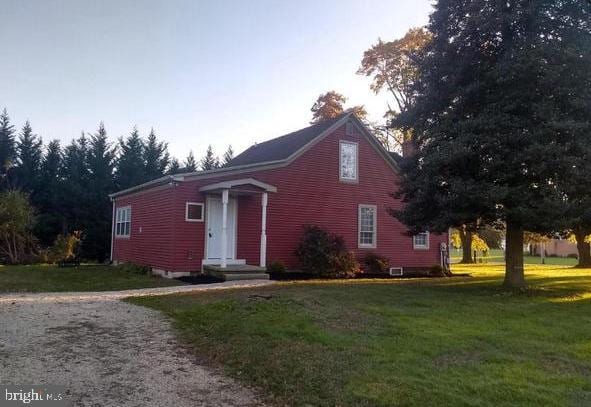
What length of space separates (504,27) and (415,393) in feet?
36.0

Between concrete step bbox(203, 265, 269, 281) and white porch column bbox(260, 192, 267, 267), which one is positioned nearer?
concrete step bbox(203, 265, 269, 281)

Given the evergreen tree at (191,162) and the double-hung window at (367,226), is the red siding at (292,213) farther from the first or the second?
the evergreen tree at (191,162)

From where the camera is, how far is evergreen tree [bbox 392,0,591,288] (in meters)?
11.6

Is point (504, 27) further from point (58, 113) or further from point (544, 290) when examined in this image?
point (58, 113)

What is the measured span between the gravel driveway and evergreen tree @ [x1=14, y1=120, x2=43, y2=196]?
24399mm

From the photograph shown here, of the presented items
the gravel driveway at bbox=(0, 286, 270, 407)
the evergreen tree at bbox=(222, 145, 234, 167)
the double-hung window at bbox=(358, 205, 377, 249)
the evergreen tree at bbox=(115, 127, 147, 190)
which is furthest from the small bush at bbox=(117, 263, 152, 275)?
the evergreen tree at bbox=(222, 145, 234, 167)

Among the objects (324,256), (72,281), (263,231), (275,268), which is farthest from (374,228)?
(72,281)

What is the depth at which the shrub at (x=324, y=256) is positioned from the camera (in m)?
17.6

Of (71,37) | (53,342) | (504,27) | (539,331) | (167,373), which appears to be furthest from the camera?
(71,37)

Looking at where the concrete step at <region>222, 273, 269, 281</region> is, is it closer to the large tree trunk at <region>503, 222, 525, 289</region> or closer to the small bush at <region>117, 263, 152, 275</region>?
the small bush at <region>117, 263, 152, 275</region>

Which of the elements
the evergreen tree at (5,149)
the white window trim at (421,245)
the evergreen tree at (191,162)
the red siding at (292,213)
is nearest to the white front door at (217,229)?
the red siding at (292,213)

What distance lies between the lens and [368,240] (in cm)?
2067

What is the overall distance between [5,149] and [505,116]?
31.2 metres

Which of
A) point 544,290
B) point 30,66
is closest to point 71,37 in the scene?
point 30,66
